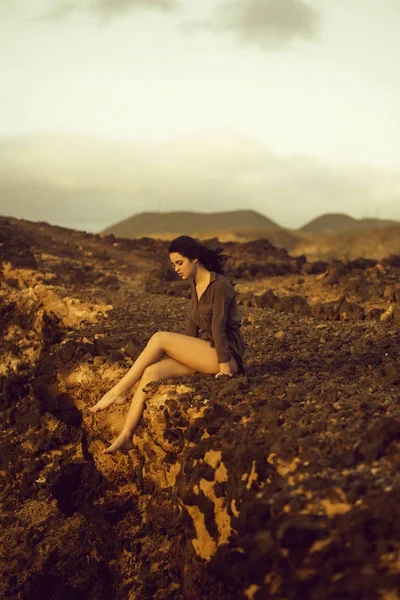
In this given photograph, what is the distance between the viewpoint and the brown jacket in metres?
5.21

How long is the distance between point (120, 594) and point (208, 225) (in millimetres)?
44332

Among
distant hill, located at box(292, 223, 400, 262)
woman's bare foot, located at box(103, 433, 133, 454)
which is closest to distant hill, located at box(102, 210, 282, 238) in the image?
distant hill, located at box(292, 223, 400, 262)

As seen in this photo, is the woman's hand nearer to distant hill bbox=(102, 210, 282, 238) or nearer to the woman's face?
the woman's face

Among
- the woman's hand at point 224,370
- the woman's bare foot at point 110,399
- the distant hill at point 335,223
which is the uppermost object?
the distant hill at point 335,223

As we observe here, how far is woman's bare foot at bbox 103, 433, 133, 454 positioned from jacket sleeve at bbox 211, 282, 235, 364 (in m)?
0.95

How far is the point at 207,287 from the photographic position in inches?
211

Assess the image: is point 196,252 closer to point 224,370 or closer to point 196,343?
point 196,343

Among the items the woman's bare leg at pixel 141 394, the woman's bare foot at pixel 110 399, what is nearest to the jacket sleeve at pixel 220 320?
the woman's bare leg at pixel 141 394

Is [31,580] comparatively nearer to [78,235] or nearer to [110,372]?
[110,372]

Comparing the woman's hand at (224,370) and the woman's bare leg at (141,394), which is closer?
the woman's bare leg at (141,394)

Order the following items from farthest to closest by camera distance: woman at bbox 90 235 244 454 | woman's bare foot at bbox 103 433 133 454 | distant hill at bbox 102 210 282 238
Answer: distant hill at bbox 102 210 282 238 → woman at bbox 90 235 244 454 → woman's bare foot at bbox 103 433 133 454

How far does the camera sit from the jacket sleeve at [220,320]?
5191 mm

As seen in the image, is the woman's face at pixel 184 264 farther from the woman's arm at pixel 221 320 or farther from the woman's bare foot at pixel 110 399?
the woman's bare foot at pixel 110 399

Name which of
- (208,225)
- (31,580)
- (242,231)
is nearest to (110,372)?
(31,580)
